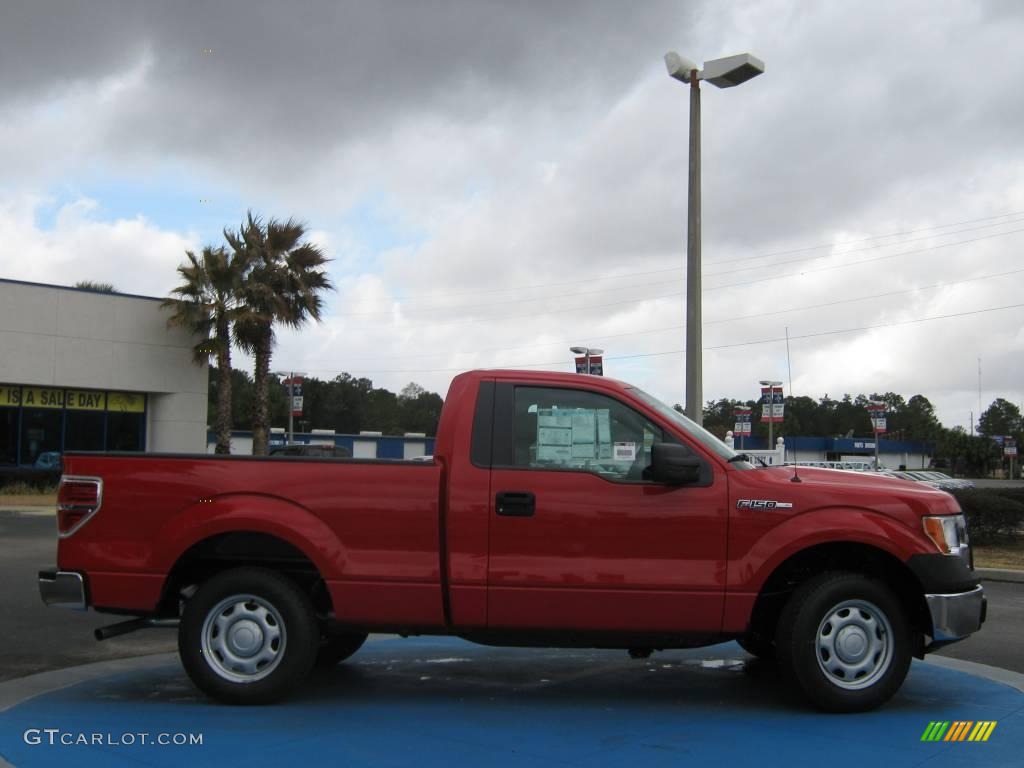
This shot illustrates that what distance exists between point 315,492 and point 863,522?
3.14 m

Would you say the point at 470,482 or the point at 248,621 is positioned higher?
the point at 470,482

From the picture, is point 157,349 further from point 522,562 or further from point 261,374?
point 522,562

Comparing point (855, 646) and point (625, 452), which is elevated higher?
point (625, 452)

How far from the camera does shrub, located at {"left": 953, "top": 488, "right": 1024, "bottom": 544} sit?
17703 mm

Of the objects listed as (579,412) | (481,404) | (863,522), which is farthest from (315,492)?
(863,522)

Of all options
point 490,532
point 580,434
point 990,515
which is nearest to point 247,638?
point 490,532

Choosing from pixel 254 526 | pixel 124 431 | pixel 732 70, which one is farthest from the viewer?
pixel 124 431

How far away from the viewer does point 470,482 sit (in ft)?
19.7

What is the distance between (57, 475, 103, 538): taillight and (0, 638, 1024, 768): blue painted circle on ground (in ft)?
3.58

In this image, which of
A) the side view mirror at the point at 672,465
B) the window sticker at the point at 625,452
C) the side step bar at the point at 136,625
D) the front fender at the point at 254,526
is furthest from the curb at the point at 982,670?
the side step bar at the point at 136,625

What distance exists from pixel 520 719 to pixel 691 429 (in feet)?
6.44

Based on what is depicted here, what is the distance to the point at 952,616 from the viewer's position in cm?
586

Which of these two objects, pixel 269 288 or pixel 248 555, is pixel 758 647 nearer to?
pixel 248 555

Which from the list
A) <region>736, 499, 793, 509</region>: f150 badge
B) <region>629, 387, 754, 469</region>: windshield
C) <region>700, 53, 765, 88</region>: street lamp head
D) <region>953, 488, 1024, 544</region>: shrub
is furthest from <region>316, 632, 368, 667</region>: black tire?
<region>953, 488, 1024, 544</region>: shrub
